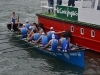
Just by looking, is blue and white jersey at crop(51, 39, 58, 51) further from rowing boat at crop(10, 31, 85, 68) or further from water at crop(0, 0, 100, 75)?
water at crop(0, 0, 100, 75)

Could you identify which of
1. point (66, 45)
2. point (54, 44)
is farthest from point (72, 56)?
point (54, 44)

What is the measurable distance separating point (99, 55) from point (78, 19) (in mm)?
2648

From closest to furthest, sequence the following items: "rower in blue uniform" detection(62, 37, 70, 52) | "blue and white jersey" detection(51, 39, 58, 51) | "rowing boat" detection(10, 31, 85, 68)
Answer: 1. "rowing boat" detection(10, 31, 85, 68)
2. "rower in blue uniform" detection(62, 37, 70, 52)
3. "blue and white jersey" detection(51, 39, 58, 51)

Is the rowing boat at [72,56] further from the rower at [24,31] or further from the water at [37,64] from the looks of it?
the rower at [24,31]

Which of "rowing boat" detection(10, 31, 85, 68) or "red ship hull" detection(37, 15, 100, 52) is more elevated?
"red ship hull" detection(37, 15, 100, 52)

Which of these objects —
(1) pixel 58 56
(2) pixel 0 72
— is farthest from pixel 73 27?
(2) pixel 0 72

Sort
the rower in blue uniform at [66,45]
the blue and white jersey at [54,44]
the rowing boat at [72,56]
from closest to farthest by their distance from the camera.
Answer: the rowing boat at [72,56]
the rower in blue uniform at [66,45]
the blue and white jersey at [54,44]

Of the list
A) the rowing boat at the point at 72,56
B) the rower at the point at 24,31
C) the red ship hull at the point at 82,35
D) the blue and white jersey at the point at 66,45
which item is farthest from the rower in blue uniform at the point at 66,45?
the rower at the point at 24,31

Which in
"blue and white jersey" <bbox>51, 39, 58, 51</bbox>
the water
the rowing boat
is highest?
"blue and white jersey" <bbox>51, 39, 58, 51</bbox>

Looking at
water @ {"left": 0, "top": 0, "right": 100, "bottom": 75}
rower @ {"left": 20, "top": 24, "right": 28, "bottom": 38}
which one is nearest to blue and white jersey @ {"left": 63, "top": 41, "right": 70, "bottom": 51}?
water @ {"left": 0, "top": 0, "right": 100, "bottom": 75}

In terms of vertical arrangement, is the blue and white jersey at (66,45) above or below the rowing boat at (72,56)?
above

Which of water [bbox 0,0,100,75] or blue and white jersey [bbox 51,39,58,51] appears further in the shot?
blue and white jersey [bbox 51,39,58,51]

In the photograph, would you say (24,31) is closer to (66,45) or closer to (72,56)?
(66,45)

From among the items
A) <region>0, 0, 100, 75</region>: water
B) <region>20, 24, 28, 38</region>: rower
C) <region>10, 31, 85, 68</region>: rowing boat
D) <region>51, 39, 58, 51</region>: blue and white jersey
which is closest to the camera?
A: <region>10, 31, 85, 68</region>: rowing boat
